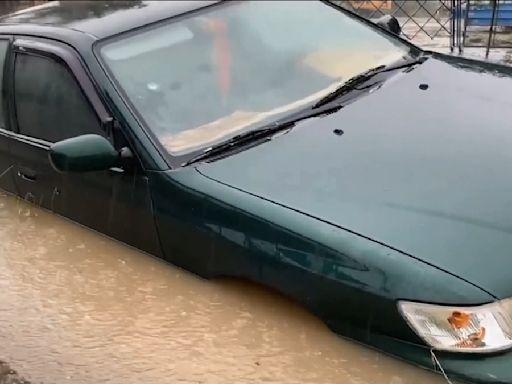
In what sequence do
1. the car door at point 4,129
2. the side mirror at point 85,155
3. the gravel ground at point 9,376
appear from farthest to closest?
the car door at point 4,129
the side mirror at point 85,155
the gravel ground at point 9,376

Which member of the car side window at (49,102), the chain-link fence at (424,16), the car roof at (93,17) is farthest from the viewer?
the chain-link fence at (424,16)

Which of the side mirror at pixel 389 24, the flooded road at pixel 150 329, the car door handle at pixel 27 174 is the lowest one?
the flooded road at pixel 150 329

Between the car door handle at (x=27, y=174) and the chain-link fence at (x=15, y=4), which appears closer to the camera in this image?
the car door handle at (x=27, y=174)

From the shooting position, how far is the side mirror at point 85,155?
3203 millimetres

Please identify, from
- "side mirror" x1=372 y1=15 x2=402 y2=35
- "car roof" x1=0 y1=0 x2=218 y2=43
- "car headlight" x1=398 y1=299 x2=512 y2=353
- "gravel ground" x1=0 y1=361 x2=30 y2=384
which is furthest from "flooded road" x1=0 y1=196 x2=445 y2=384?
"side mirror" x1=372 y1=15 x2=402 y2=35

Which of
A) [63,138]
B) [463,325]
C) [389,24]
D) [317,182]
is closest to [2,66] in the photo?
[63,138]

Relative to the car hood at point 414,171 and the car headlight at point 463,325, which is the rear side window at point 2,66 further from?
the car headlight at point 463,325

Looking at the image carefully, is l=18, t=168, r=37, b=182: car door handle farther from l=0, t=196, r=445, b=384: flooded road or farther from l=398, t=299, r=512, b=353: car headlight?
l=398, t=299, r=512, b=353: car headlight

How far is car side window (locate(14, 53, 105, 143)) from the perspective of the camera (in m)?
3.58

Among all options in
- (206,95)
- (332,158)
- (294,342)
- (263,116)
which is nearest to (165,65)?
(206,95)

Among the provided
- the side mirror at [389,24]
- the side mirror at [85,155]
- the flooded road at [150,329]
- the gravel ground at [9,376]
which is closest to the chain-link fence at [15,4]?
the side mirror at [389,24]

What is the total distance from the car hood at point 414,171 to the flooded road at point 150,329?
0.39 meters

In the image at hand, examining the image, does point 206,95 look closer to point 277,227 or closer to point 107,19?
point 107,19

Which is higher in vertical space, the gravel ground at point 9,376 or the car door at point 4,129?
the car door at point 4,129
